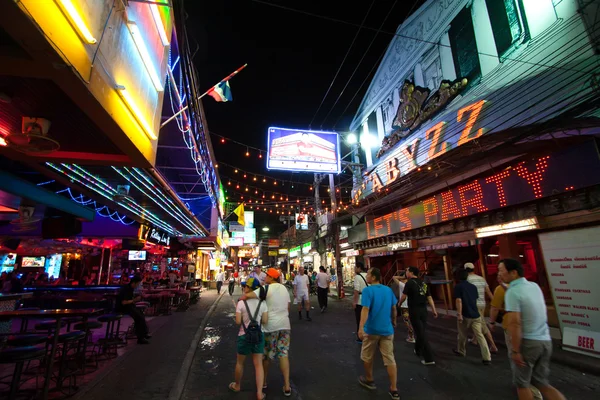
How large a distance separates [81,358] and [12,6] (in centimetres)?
547

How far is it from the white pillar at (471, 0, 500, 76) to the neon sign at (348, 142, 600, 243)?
376 cm

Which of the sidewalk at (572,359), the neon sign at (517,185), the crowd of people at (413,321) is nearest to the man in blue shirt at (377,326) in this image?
the crowd of people at (413,321)

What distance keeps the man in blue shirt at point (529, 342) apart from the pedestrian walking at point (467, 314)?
271cm

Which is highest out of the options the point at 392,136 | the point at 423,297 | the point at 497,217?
the point at 392,136

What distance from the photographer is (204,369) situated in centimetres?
552

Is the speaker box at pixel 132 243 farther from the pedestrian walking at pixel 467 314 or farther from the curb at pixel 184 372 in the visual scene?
the pedestrian walking at pixel 467 314

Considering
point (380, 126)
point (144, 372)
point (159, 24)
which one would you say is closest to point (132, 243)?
point (144, 372)

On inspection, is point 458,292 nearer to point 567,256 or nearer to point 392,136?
point 567,256

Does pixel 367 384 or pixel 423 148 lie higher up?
pixel 423 148

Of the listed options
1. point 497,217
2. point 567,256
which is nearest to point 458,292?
point 567,256

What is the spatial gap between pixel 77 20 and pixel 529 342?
20.3 ft

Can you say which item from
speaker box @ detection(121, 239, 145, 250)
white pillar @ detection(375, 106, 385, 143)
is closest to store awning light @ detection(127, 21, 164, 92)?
speaker box @ detection(121, 239, 145, 250)

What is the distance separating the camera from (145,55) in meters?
5.11

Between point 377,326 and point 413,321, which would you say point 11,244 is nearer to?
point 377,326
